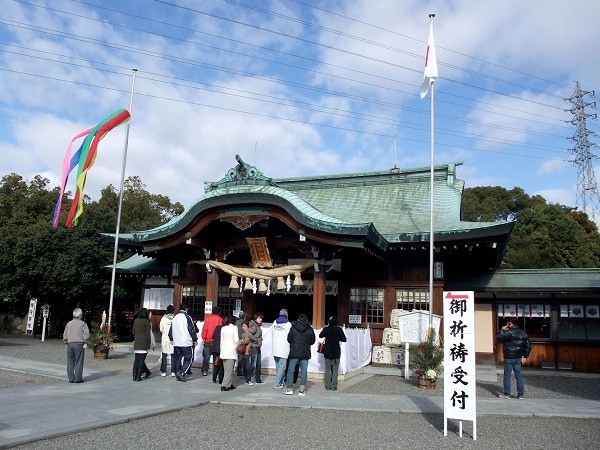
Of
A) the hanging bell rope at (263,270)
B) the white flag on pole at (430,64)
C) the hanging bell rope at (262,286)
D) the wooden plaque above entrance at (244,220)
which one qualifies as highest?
the white flag on pole at (430,64)

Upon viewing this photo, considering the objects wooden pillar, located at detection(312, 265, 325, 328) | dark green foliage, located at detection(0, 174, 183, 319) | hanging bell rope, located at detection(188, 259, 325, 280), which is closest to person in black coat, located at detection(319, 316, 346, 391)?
wooden pillar, located at detection(312, 265, 325, 328)

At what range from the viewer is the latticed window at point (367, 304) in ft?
55.2

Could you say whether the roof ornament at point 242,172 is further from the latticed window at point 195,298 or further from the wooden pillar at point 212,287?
the latticed window at point 195,298

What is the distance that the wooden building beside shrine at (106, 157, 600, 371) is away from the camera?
1448cm

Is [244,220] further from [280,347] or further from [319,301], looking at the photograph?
[280,347]

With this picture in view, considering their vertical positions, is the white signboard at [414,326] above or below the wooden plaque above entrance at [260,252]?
below

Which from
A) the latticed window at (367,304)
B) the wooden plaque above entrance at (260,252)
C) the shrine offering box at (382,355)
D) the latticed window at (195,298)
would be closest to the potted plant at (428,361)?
the shrine offering box at (382,355)

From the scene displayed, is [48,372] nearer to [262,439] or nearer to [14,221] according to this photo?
[262,439]

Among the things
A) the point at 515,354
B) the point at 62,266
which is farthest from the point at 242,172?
the point at 62,266

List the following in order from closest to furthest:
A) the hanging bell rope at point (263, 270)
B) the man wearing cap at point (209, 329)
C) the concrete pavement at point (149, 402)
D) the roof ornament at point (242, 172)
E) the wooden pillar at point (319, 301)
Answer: the concrete pavement at point (149, 402)
the man wearing cap at point (209, 329)
the wooden pillar at point (319, 301)
the hanging bell rope at point (263, 270)
the roof ornament at point (242, 172)

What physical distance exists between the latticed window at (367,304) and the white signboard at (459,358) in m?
9.05

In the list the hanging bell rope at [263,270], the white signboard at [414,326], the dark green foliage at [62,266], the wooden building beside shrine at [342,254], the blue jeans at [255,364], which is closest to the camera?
the blue jeans at [255,364]

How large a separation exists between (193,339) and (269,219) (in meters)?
5.17

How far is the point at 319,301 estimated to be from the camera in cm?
1405
